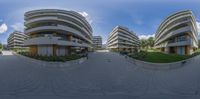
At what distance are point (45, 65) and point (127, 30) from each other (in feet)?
309

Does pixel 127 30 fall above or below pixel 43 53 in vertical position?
above

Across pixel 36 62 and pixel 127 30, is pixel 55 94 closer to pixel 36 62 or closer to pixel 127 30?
A: pixel 36 62

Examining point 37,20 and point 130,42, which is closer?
point 37,20

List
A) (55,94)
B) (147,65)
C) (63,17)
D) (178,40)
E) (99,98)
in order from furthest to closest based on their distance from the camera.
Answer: (178,40), (63,17), (147,65), (55,94), (99,98)

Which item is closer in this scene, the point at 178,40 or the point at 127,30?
the point at 178,40

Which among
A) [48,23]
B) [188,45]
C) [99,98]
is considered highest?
[48,23]

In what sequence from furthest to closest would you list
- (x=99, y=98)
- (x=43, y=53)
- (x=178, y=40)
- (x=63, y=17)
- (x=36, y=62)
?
(x=178, y=40) < (x=63, y=17) < (x=43, y=53) < (x=36, y=62) < (x=99, y=98)

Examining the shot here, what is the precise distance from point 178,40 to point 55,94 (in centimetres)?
4538

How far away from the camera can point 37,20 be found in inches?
1480

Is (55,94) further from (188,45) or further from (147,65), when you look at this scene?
(188,45)

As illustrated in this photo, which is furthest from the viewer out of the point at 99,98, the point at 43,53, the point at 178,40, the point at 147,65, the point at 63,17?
the point at 178,40

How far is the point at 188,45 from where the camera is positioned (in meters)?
42.5

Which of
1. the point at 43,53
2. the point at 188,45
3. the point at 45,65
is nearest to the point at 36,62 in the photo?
the point at 45,65

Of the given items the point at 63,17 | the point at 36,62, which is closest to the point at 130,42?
the point at 63,17
